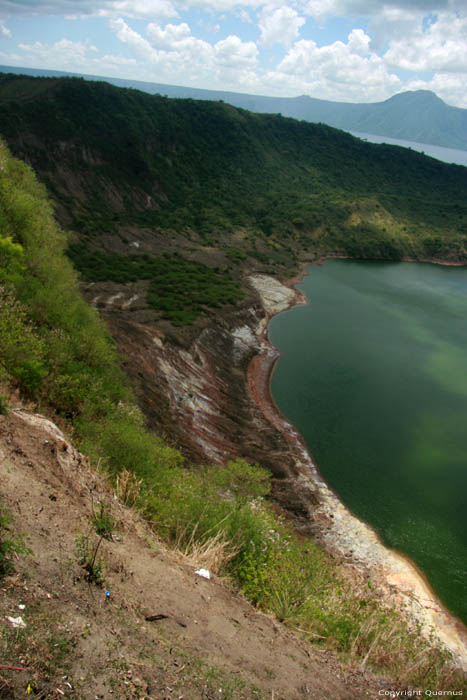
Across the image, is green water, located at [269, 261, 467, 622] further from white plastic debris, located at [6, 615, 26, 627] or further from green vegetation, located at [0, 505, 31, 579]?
white plastic debris, located at [6, 615, 26, 627]

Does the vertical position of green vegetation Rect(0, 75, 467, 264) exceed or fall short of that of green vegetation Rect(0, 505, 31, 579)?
it exceeds it

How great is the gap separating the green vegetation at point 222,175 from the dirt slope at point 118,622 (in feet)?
187

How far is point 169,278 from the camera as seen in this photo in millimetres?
53781

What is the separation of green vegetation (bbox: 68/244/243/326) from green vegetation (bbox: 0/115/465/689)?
68.5 feet

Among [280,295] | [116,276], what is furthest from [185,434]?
[280,295]

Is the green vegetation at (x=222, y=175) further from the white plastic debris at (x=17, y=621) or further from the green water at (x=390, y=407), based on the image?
the white plastic debris at (x=17, y=621)

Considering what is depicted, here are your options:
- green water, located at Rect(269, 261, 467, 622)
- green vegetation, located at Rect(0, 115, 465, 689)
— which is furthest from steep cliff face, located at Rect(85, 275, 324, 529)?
green vegetation, located at Rect(0, 115, 465, 689)

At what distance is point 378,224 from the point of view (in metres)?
92.9

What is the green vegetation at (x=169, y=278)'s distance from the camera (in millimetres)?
45688

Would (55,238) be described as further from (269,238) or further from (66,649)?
(269,238)

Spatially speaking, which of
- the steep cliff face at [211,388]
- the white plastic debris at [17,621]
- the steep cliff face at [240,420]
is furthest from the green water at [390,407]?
the white plastic debris at [17,621]

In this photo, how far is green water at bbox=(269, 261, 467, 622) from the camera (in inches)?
998

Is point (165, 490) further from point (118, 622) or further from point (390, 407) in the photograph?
point (390, 407)

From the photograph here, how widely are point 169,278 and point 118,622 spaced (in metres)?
49.3
